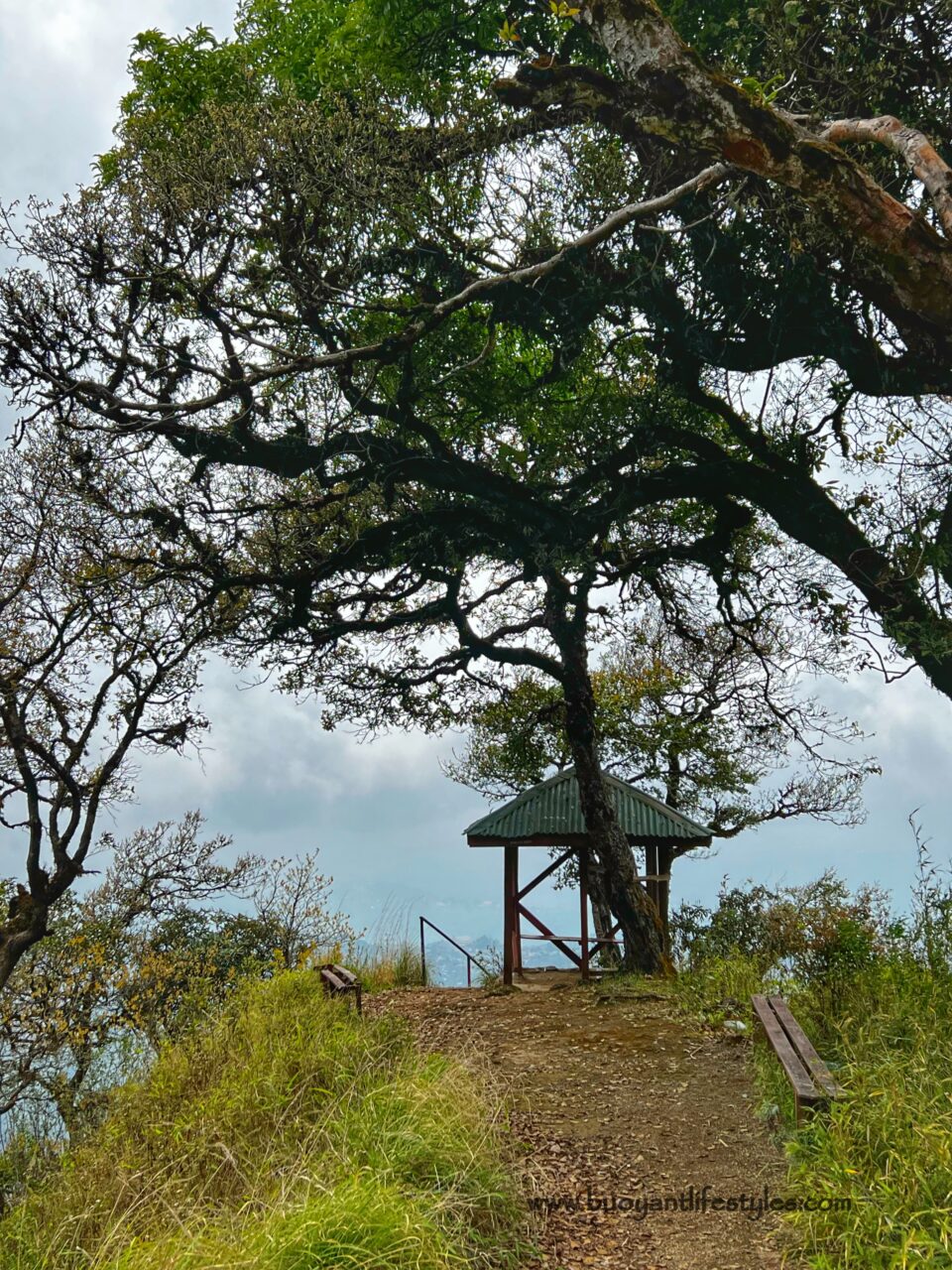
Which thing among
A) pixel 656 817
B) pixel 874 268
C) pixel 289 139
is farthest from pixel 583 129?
pixel 656 817

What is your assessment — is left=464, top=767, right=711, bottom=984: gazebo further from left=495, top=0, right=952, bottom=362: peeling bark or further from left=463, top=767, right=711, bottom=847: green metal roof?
left=495, top=0, right=952, bottom=362: peeling bark

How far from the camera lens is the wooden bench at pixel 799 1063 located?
18.9ft

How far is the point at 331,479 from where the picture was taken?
35.9 feet

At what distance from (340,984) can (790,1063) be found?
462cm

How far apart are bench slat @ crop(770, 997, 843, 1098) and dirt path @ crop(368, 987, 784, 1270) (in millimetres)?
618

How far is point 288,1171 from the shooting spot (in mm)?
5379

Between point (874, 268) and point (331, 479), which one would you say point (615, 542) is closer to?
point (331, 479)

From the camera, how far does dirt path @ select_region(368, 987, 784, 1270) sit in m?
5.38

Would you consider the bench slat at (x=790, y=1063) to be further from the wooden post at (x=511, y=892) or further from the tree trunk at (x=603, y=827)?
the wooden post at (x=511, y=892)

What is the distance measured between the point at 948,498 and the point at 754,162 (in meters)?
3.91

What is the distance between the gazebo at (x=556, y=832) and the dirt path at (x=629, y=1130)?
305 cm

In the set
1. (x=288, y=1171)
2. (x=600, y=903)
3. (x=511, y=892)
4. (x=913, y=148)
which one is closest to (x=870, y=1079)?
(x=288, y=1171)

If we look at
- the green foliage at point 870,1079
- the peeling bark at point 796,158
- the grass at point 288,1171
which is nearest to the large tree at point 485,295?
the peeling bark at point 796,158

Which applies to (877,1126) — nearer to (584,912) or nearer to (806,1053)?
(806,1053)
